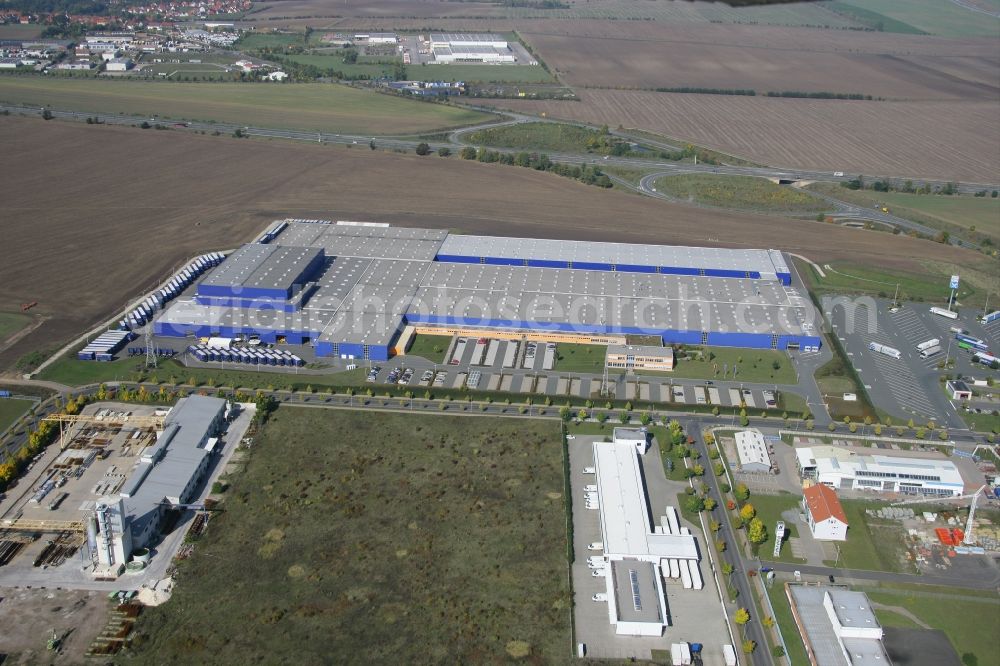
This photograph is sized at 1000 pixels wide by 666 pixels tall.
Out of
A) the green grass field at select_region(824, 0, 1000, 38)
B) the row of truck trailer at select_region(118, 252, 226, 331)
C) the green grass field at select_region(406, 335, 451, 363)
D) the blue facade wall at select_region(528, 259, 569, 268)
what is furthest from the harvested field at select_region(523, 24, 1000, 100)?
the green grass field at select_region(406, 335, 451, 363)

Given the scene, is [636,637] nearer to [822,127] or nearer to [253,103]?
[822,127]

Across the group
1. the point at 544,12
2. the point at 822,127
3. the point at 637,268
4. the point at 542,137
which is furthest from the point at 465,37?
the point at 637,268

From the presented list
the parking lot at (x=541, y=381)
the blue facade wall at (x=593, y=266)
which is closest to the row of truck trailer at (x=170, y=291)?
the parking lot at (x=541, y=381)

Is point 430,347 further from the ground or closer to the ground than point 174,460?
further from the ground

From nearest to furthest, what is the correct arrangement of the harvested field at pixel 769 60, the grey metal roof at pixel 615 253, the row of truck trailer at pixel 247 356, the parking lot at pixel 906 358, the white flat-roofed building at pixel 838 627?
the white flat-roofed building at pixel 838 627
the parking lot at pixel 906 358
the row of truck trailer at pixel 247 356
the grey metal roof at pixel 615 253
the harvested field at pixel 769 60

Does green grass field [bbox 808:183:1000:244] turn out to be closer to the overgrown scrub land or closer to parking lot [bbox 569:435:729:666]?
the overgrown scrub land

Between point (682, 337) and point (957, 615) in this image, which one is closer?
point (957, 615)

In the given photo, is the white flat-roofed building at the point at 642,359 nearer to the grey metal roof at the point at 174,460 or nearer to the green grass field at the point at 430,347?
the green grass field at the point at 430,347
